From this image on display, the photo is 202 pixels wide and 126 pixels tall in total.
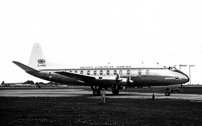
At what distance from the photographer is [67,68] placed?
140 feet

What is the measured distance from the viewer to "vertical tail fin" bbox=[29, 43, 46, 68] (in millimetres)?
46812

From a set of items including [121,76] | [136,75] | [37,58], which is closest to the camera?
[136,75]

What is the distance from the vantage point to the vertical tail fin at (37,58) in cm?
4681

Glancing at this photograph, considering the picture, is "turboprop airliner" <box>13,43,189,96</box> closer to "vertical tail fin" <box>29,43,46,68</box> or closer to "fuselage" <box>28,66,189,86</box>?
"fuselage" <box>28,66,189,86</box>

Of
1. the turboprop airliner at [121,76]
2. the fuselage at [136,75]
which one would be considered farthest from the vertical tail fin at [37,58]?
the fuselage at [136,75]

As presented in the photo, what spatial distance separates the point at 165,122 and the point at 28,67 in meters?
35.7

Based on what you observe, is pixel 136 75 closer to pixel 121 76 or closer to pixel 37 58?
pixel 121 76

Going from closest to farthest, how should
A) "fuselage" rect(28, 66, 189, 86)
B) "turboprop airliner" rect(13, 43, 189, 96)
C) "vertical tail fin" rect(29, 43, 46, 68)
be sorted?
"fuselage" rect(28, 66, 189, 86)
"turboprop airliner" rect(13, 43, 189, 96)
"vertical tail fin" rect(29, 43, 46, 68)

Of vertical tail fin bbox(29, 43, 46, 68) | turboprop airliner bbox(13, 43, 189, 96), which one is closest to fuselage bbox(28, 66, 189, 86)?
turboprop airliner bbox(13, 43, 189, 96)

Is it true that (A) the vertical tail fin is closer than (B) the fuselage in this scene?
No

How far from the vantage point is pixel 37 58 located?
4738 centimetres

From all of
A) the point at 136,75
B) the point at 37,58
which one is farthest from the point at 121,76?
the point at 37,58

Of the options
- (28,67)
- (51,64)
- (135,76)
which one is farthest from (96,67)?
(28,67)

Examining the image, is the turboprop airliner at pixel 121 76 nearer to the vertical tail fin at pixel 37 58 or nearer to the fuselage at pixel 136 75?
the fuselage at pixel 136 75
